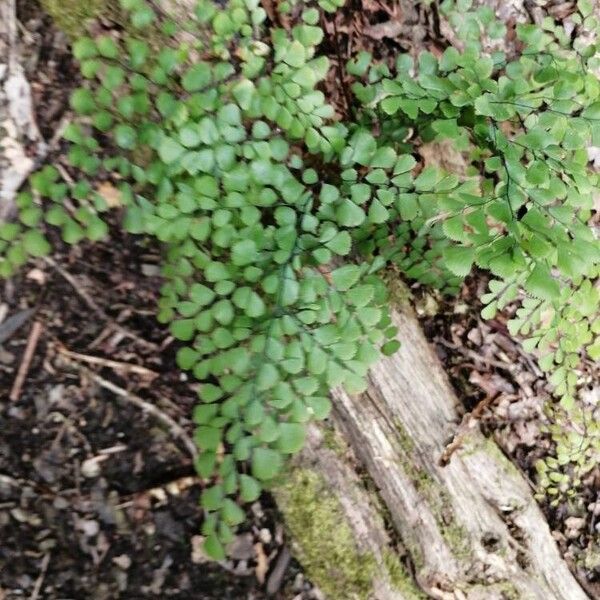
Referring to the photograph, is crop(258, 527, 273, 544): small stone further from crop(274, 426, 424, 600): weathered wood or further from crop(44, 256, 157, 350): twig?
crop(44, 256, 157, 350): twig

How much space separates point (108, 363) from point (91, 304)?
16 cm

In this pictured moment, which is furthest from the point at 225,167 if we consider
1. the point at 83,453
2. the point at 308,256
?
the point at 83,453

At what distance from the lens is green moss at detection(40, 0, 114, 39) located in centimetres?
150

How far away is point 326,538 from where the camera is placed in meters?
1.63

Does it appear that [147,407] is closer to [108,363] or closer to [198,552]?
[108,363]

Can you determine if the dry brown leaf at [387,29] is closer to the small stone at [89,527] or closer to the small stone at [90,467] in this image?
the small stone at [90,467]

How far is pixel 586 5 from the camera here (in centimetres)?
150

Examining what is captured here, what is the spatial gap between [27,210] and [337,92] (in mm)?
848

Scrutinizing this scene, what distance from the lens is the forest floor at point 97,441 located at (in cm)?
158

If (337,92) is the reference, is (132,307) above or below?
below

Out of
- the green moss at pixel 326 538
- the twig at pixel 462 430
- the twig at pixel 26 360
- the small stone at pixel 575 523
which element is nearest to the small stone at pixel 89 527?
the twig at pixel 26 360

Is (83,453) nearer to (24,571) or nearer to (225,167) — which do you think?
(24,571)

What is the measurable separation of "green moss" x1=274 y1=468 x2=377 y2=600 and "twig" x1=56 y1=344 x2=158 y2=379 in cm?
47

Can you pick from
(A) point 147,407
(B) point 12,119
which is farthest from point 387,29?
(A) point 147,407
